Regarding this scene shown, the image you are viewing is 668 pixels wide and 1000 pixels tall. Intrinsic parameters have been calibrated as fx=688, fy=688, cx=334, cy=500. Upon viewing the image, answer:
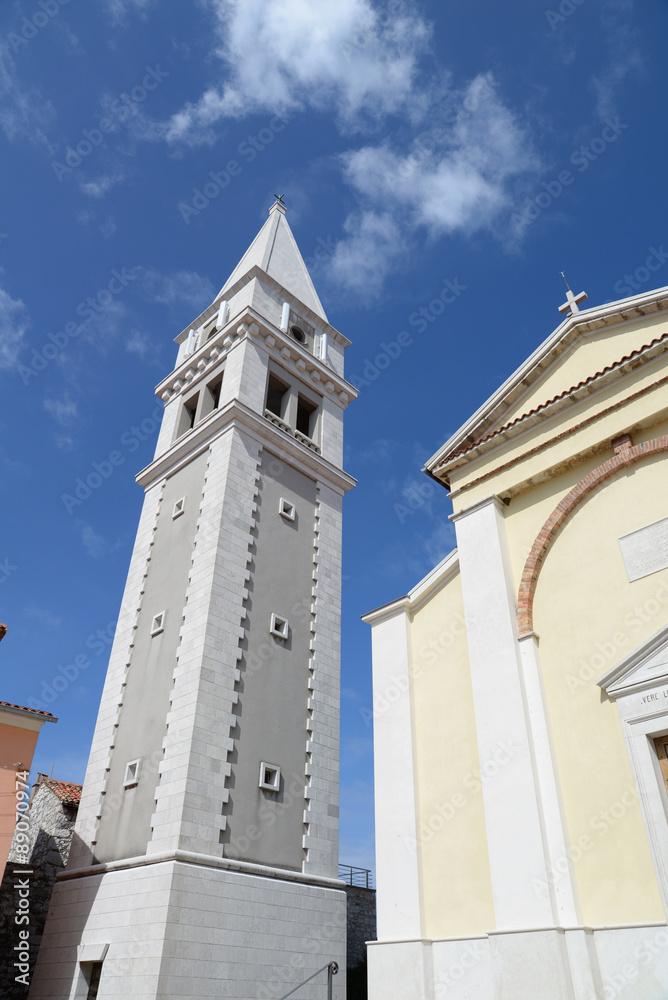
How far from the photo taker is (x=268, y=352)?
837 inches

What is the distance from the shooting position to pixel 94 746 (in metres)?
16.5

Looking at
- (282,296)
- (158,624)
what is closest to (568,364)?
(158,624)

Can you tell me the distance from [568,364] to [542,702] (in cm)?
514

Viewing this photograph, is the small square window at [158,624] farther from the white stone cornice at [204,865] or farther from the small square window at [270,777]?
the white stone cornice at [204,865]

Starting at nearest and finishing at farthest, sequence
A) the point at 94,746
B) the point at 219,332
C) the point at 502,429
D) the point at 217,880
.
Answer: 1. the point at 502,429
2. the point at 217,880
3. the point at 94,746
4. the point at 219,332

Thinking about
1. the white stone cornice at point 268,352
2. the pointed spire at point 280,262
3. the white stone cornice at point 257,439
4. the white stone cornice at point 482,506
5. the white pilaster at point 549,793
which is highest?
the pointed spire at point 280,262

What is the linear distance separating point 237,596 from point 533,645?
8829 mm

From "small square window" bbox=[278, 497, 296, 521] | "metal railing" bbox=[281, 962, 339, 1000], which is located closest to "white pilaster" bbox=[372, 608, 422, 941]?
"metal railing" bbox=[281, 962, 339, 1000]

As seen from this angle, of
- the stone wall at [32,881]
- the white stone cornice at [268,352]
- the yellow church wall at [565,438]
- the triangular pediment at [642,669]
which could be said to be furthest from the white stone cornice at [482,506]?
the white stone cornice at [268,352]

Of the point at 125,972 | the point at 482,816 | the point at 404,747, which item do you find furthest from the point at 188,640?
the point at 482,816

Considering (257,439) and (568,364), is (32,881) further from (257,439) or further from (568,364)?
(568,364)

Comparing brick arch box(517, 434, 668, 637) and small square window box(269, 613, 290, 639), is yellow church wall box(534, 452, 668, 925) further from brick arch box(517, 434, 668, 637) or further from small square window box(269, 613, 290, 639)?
small square window box(269, 613, 290, 639)

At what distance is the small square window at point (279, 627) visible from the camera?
16.6 m

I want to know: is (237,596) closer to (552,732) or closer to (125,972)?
(125,972)
